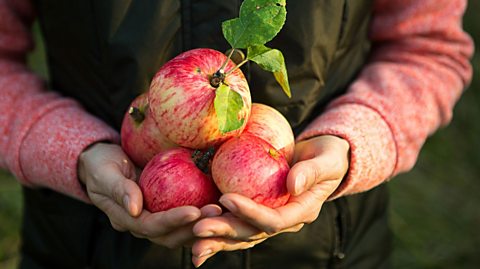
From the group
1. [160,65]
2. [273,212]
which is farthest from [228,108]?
[160,65]

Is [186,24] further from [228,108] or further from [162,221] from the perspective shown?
[162,221]

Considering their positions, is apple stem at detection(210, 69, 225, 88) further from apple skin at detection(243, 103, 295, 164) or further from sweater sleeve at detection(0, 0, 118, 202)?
sweater sleeve at detection(0, 0, 118, 202)

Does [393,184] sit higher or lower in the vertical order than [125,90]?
lower

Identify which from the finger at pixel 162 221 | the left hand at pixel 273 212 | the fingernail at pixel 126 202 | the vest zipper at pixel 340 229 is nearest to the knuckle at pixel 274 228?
the left hand at pixel 273 212

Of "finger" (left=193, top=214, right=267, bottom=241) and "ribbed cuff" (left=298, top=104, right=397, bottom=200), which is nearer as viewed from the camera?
"finger" (left=193, top=214, right=267, bottom=241)

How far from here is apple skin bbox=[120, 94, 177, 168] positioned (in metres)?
1.12

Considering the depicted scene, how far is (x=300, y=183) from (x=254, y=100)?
274 mm

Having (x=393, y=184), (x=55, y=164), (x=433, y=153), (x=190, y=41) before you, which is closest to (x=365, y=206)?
(x=190, y=41)

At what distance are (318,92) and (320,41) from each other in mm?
115

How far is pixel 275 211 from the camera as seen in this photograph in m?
1.00

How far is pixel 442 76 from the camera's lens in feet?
4.52

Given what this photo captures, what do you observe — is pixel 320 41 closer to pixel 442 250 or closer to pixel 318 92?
pixel 318 92

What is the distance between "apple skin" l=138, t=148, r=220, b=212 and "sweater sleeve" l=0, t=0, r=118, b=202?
0.21 meters

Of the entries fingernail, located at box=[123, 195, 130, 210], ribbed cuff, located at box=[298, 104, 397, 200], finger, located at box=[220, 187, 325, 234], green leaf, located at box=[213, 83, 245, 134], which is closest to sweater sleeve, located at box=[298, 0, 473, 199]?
ribbed cuff, located at box=[298, 104, 397, 200]
